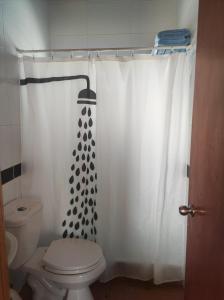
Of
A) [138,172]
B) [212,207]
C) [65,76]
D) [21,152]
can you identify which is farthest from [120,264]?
[65,76]

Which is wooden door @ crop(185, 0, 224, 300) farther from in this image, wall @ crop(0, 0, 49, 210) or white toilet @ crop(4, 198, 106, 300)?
wall @ crop(0, 0, 49, 210)

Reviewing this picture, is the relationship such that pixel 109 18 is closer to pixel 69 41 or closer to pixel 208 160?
pixel 69 41

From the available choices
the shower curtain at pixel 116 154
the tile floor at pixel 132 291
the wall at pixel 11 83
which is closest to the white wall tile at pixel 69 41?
the wall at pixel 11 83

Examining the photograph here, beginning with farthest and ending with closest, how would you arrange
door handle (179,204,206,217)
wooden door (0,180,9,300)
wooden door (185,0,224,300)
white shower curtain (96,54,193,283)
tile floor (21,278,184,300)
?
tile floor (21,278,184,300) < white shower curtain (96,54,193,283) < door handle (179,204,206,217) < wooden door (185,0,224,300) < wooden door (0,180,9,300)

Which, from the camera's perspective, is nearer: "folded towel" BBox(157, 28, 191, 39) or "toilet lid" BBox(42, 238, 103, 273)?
"toilet lid" BBox(42, 238, 103, 273)

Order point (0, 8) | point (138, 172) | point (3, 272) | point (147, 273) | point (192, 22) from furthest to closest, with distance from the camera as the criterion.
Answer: point (147, 273) → point (138, 172) → point (192, 22) → point (0, 8) → point (3, 272)

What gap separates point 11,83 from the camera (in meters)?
1.64

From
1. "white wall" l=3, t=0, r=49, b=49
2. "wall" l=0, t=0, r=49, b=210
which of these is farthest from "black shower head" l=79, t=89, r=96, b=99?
"white wall" l=3, t=0, r=49, b=49

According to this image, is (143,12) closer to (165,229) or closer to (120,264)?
(165,229)

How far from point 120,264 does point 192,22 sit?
1.90m

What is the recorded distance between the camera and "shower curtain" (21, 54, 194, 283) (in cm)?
168

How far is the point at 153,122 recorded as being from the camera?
1.71 meters

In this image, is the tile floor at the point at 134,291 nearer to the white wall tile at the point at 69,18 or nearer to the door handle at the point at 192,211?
the door handle at the point at 192,211

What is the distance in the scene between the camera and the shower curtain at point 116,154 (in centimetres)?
168
